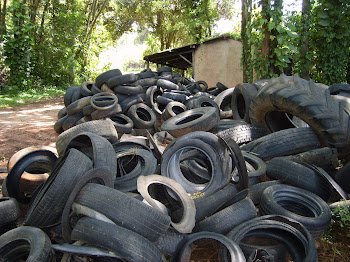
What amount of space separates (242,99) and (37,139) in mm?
4765

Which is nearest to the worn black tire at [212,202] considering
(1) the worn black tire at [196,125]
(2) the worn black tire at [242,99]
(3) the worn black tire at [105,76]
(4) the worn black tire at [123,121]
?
(1) the worn black tire at [196,125]

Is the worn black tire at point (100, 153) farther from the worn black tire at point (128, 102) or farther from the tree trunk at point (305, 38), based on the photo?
the tree trunk at point (305, 38)

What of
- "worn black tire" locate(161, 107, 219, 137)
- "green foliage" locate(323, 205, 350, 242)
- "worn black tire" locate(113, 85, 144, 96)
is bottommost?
"green foliage" locate(323, 205, 350, 242)

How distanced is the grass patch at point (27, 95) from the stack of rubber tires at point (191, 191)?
9.37 m

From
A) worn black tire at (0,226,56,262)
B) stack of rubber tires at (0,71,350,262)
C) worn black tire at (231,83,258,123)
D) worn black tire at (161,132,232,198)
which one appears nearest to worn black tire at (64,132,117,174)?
stack of rubber tires at (0,71,350,262)

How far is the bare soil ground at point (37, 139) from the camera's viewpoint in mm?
2586

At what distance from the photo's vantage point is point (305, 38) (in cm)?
891

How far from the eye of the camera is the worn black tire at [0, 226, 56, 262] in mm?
2105

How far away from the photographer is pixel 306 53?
29.5ft

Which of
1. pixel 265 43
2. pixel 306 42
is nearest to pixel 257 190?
pixel 265 43

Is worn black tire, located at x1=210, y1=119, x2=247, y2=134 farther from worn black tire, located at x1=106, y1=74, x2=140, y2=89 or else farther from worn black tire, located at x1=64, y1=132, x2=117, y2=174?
worn black tire, located at x1=106, y1=74, x2=140, y2=89

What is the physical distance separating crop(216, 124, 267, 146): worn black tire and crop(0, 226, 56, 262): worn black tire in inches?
110

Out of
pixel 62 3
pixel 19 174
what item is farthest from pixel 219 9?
pixel 19 174

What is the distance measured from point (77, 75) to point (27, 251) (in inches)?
684
